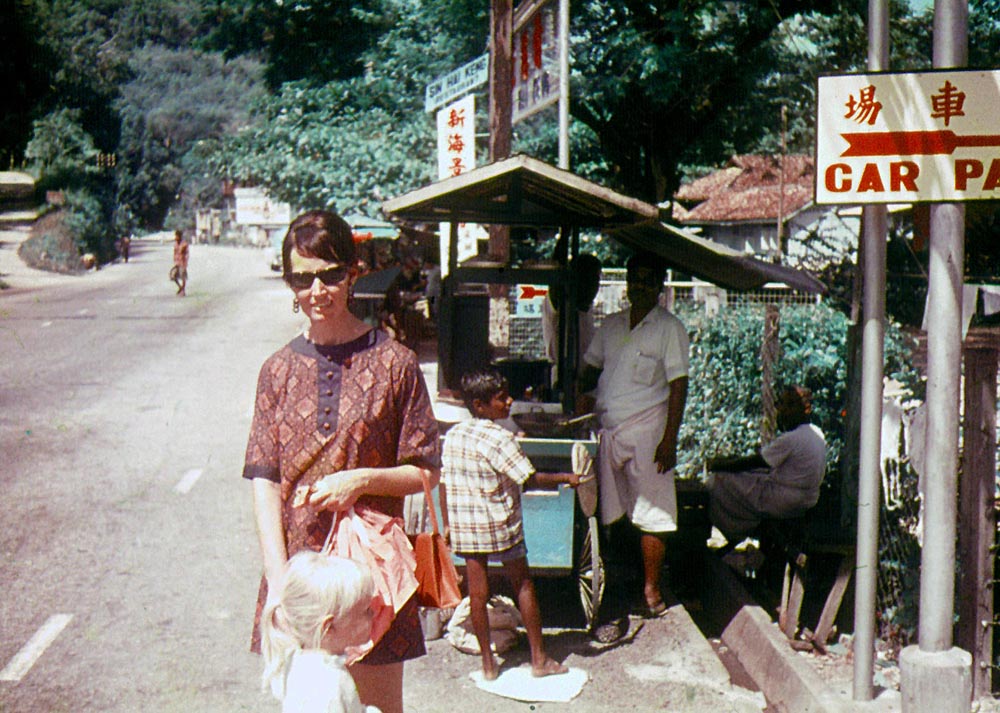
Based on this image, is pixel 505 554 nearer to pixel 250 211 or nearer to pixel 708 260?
pixel 708 260

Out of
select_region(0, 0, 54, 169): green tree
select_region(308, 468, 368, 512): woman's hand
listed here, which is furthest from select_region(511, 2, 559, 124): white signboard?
select_region(0, 0, 54, 169): green tree

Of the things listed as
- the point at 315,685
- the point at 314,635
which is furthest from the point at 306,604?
the point at 315,685

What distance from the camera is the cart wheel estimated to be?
6.24 m

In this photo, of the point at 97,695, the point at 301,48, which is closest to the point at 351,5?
the point at 301,48

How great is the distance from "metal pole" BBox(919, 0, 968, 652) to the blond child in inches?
108

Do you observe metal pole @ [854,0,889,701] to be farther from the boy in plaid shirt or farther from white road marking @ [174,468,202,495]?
white road marking @ [174,468,202,495]

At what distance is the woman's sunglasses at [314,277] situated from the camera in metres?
3.36

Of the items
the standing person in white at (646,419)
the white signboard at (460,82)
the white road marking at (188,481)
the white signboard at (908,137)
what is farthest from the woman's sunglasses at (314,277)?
the white signboard at (460,82)

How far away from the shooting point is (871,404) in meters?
4.98

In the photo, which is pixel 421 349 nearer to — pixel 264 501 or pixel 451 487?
pixel 451 487

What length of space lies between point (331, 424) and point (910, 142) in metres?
2.59

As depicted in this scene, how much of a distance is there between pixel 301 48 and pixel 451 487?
2380 centimetres

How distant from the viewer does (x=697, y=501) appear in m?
7.55

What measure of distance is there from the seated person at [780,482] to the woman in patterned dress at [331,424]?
4.20 meters
